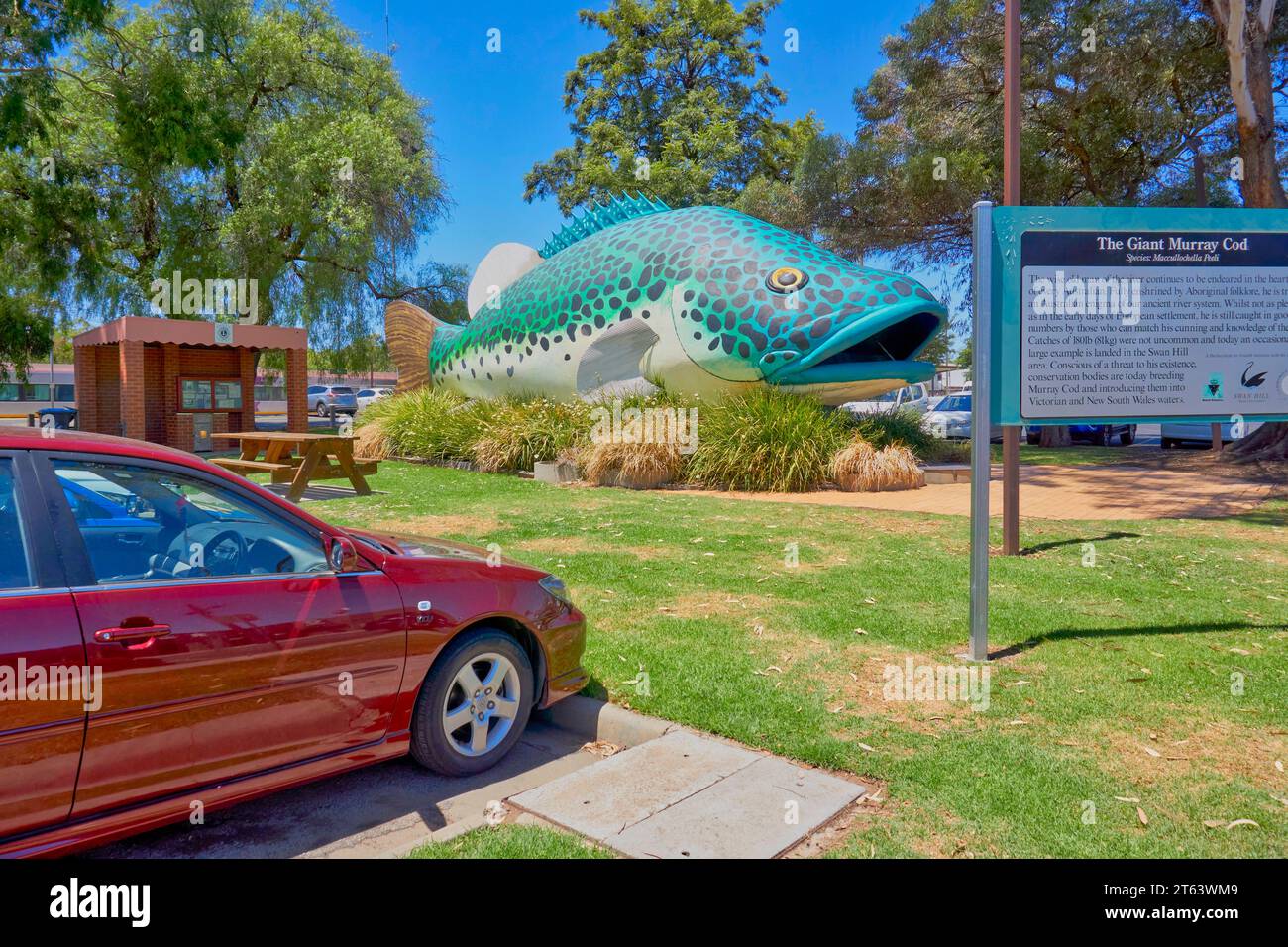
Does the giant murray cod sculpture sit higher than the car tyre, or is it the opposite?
the giant murray cod sculpture

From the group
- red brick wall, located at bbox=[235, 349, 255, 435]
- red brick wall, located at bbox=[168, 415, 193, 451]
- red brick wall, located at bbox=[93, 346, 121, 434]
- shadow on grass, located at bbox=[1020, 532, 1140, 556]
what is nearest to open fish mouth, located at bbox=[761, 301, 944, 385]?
shadow on grass, located at bbox=[1020, 532, 1140, 556]

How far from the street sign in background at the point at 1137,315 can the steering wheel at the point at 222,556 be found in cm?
393

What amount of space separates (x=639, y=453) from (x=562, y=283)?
429 centimetres

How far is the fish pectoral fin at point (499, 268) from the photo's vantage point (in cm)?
1805

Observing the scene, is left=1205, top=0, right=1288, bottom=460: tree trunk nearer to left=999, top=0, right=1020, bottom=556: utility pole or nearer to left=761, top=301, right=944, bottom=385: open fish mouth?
left=761, top=301, right=944, bottom=385: open fish mouth

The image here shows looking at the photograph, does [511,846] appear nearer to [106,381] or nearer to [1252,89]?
[1252,89]

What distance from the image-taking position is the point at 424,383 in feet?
65.0

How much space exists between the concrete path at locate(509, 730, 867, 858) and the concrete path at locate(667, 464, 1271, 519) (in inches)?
270

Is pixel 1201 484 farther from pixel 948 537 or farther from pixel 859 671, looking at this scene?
pixel 859 671

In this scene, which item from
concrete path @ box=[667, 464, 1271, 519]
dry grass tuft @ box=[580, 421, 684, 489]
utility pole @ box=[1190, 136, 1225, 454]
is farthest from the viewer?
utility pole @ box=[1190, 136, 1225, 454]

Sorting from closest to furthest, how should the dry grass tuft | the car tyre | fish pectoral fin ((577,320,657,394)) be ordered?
1. the car tyre
2. the dry grass tuft
3. fish pectoral fin ((577,320,657,394))

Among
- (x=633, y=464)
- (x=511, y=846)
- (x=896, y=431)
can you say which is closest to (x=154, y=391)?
(x=633, y=464)

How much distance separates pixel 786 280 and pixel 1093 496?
507 cm

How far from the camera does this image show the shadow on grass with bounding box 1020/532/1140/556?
7.82m
